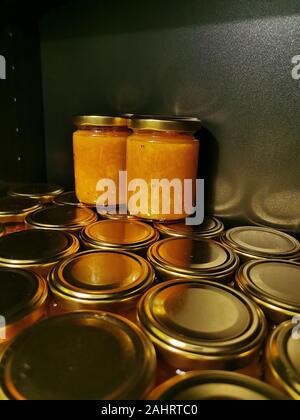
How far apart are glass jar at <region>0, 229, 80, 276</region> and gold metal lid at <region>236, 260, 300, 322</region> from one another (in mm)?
295

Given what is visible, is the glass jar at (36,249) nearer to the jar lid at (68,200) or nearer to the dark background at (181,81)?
the jar lid at (68,200)

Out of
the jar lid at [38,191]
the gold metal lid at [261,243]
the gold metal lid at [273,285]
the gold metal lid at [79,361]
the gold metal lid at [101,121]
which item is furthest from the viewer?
the jar lid at [38,191]

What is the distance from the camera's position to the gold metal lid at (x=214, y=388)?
11.6 inches

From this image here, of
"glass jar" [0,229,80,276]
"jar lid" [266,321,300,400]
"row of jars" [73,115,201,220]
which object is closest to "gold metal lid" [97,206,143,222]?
"row of jars" [73,115,201,220]

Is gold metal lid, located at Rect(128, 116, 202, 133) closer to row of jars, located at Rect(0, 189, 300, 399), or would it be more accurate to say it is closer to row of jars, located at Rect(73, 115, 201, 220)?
row of jars, located at Rect(73, 115, 201, 220)

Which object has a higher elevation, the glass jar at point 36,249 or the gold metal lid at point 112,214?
the gold metal lid at point 112,214

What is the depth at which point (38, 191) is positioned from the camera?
85 centimetres

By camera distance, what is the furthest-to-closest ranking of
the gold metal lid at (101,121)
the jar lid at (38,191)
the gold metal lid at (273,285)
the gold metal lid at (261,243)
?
1. the jar lid at (38,191)
2. the gold metal lid at (101,121)
3. the gold metal lid at (261,243)
4. the gold metal lid at (273,285)

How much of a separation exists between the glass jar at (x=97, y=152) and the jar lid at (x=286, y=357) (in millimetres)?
476

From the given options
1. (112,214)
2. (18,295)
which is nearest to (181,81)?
(112,214)

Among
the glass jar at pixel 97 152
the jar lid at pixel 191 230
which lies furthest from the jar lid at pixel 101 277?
the glass jar at pixel 97 152

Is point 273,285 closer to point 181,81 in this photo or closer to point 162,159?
point 162,159

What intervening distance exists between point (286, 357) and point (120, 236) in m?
0.36

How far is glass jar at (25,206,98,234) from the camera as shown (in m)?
0.64
